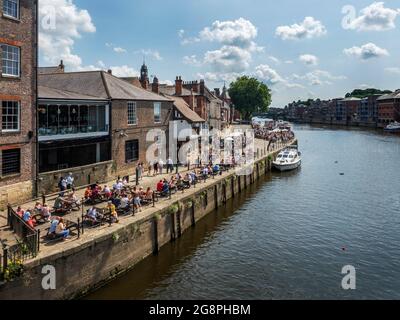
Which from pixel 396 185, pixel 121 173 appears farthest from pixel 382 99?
pixel 121 173

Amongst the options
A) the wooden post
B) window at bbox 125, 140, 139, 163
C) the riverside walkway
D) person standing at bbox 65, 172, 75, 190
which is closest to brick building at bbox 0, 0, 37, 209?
the riverside walkway

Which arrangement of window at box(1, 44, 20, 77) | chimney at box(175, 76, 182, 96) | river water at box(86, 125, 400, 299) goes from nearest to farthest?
river water at box(86, 125, 400, 299) → window at box(1, 44, 20, 77) → chimney at box(175, 76, 182, 96)

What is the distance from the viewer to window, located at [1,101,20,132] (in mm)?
21609

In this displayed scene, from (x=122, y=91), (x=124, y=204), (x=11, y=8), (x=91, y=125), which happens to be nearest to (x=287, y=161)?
(x=122, y=91)

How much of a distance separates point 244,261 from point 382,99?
15681 centimetres

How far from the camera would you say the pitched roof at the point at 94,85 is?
31266 mm

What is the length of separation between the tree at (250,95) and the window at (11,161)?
123 meters

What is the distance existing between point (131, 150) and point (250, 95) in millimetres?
112114

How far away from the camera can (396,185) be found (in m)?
42.2

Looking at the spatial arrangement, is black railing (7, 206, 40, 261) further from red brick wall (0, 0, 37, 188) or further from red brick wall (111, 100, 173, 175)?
red brick wall (111, 100, 173, 175)

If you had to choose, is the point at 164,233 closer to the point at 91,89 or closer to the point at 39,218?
the point at 39,218

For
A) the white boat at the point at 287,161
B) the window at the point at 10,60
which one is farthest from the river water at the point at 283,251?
the window at the point at 10,60

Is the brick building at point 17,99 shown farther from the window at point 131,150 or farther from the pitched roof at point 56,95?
the window at point 131,150

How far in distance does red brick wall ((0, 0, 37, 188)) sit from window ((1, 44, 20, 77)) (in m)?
0.26
